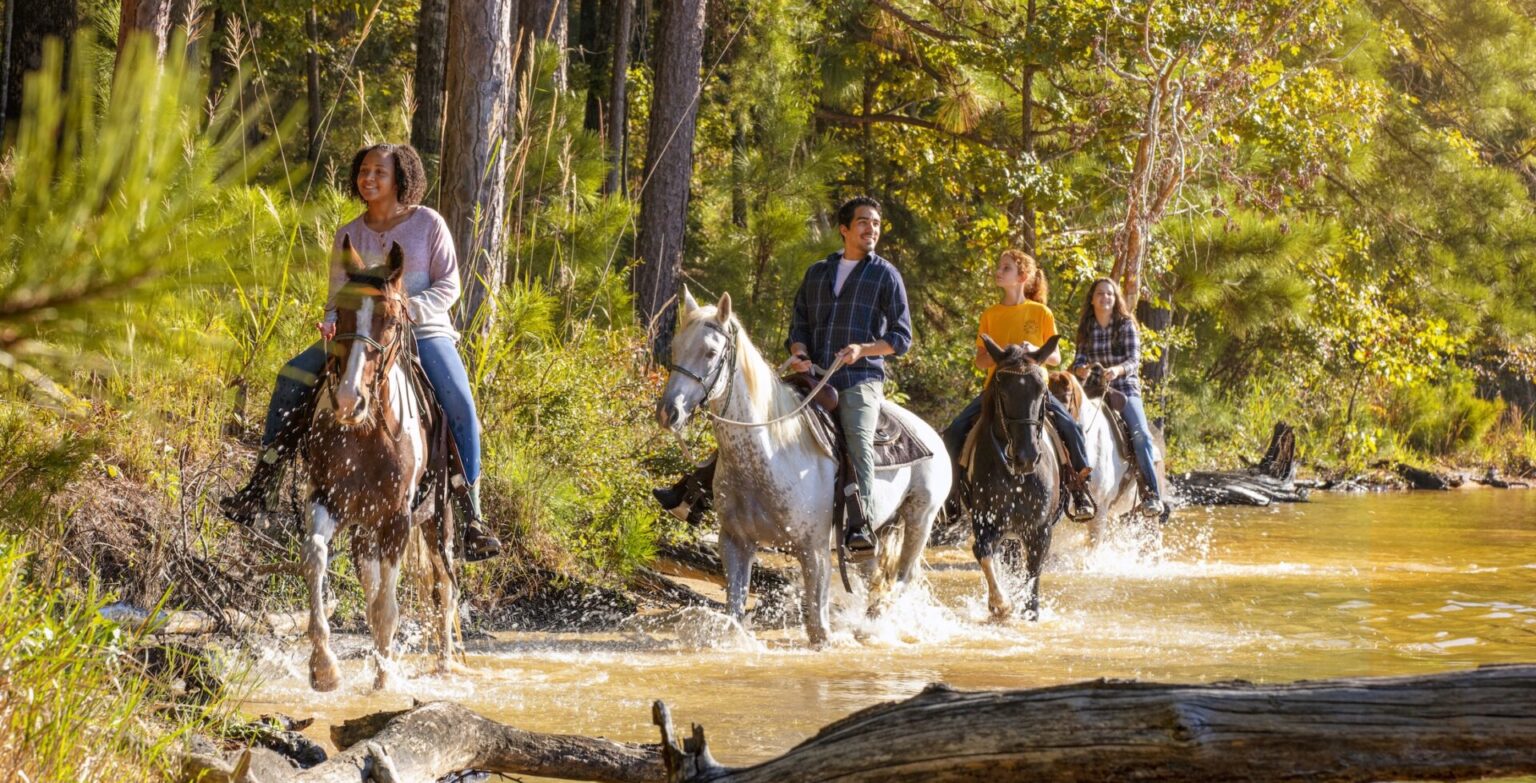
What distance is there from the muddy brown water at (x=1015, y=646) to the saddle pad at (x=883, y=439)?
941 millimetres

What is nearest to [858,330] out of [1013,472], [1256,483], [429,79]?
[1013,472]

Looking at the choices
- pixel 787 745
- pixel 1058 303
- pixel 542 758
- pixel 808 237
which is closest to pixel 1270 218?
pixel 1058 303

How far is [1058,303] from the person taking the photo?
861 inches

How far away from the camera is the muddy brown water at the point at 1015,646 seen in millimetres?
6633

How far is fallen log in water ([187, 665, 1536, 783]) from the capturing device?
3131 millimetres

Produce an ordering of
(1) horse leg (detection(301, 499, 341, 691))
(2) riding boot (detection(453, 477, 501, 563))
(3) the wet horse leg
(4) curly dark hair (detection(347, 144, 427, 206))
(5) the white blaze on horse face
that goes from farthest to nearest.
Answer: (2) riding boot (detection(453, 477, 501, 563)) < (4) curly dark hair (detection(347, 144, 427, 206)) < (3) the wet horse leg < (1) horse leg (detection(301, 499, 341, 691)) < (5) the white blaze on horse face

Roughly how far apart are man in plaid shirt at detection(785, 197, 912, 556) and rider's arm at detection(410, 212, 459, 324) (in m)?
2.09

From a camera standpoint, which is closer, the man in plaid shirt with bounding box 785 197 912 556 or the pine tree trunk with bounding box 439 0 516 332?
the man in plaid shirt with bounding box 785 197 912 556

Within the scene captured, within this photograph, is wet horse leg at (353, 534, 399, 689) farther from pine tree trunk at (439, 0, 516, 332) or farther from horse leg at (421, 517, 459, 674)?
pine tree trunk at (439, 0, 516, 332)

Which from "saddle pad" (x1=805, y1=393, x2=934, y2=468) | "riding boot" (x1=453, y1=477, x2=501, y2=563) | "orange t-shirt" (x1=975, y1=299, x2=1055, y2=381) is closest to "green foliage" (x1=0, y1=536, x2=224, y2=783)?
"riding boot" (x1=453, y1=477, x2=501, y2=563)

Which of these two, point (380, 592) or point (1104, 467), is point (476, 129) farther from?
point (1104, 467)

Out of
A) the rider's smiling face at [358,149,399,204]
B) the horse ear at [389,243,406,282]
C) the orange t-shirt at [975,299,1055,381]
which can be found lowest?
the horse ear at [389,243,406,282]

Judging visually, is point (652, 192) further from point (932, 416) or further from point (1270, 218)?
point (1270, 218)

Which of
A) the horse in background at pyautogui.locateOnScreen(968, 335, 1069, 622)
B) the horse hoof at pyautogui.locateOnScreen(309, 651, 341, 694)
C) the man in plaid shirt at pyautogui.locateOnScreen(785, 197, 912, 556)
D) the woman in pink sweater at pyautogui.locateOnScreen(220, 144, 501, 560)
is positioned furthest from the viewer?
the horse in background at pyautogui.locateOnScreen(968, 335, 1069, 622)
